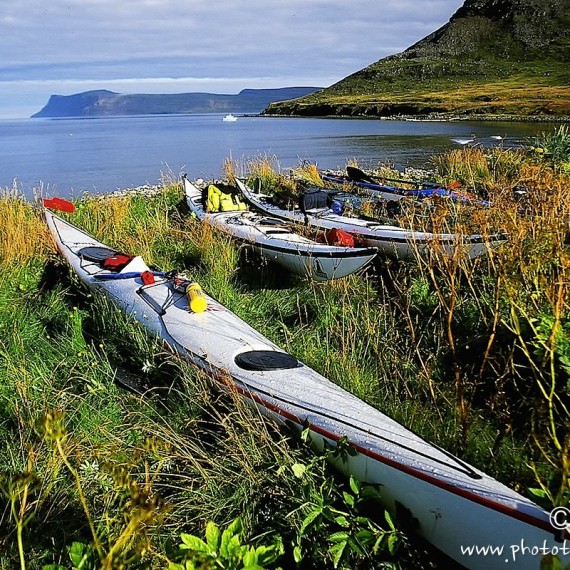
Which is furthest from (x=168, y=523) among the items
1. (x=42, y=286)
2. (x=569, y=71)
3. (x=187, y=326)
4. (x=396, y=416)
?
(x=569, y=71)

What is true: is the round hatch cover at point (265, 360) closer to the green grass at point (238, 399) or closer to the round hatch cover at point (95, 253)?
the green grass at point (238, 399)

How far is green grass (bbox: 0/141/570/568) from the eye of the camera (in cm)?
252

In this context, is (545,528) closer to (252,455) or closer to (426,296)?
(252,455)

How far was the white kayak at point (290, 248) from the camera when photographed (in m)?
5.63

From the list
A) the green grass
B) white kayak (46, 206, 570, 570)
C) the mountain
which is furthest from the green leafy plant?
the mountain

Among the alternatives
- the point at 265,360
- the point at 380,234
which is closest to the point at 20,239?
the point at 265,360

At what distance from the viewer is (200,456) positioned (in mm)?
3221

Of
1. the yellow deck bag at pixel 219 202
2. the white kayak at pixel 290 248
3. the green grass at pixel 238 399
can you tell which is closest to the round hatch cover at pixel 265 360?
the green grass at pixel 238 399

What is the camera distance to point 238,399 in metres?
3.35

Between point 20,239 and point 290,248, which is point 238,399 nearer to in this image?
point 290,248

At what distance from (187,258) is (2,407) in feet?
11.5

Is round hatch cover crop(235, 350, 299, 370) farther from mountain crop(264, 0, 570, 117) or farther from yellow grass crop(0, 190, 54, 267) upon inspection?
mountain crop(264, 0, 570, 117)

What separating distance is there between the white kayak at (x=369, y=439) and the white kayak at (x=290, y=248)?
1.39 meters

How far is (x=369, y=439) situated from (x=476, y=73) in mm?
98309
